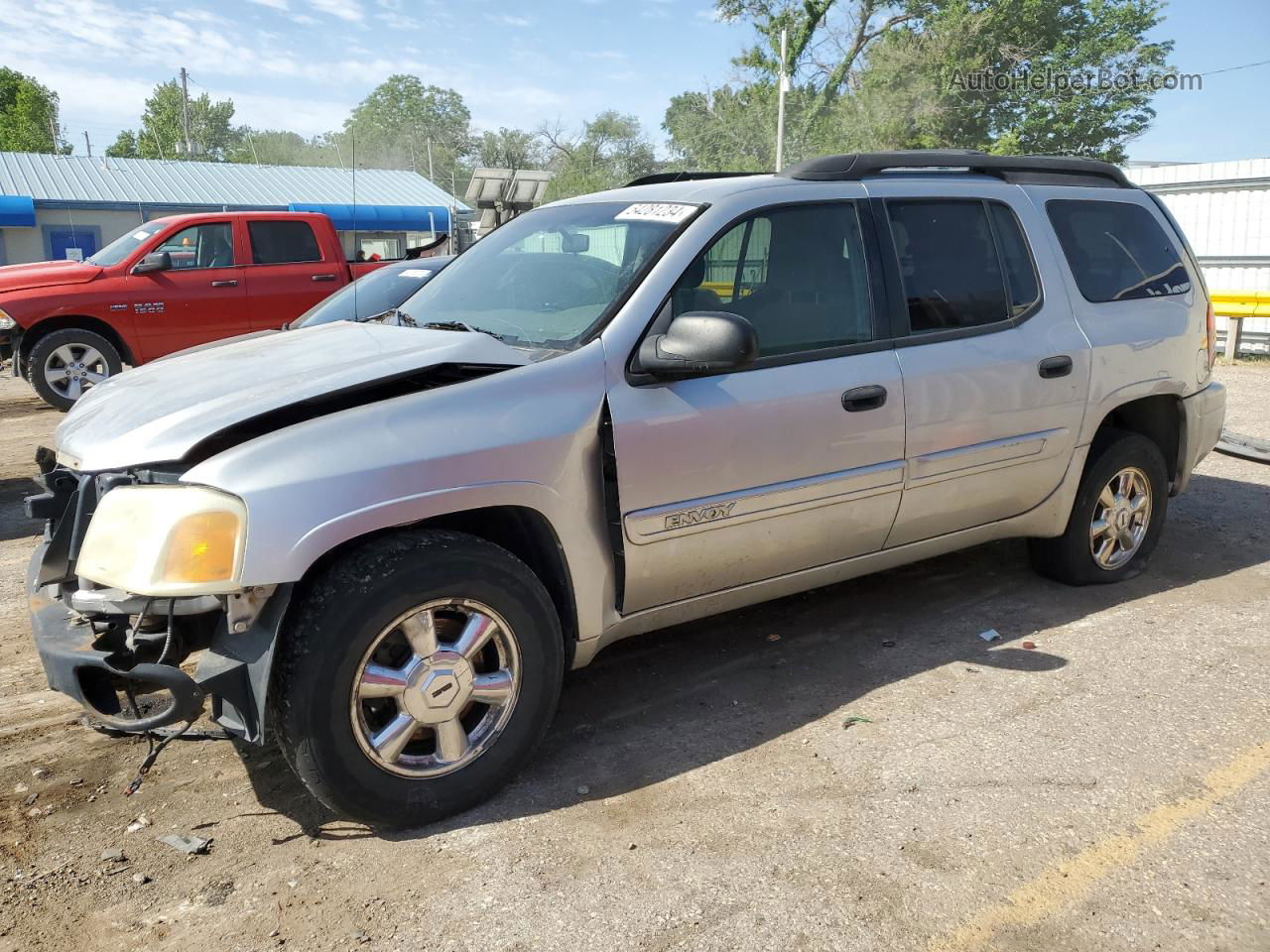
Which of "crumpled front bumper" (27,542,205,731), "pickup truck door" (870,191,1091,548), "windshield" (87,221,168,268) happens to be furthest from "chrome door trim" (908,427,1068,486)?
"windshield" (87,221,168,268)

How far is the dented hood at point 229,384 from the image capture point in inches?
109

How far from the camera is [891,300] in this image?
385cm

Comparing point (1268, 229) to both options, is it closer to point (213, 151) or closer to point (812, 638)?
point (812, 638)

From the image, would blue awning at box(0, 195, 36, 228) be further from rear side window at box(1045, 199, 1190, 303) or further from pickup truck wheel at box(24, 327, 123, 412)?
rear side window at box(1045, 199, 1190, 303)

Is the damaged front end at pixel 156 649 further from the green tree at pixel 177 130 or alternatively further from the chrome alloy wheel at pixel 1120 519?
the green tree at pixel 177 130

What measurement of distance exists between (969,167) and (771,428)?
1776mm

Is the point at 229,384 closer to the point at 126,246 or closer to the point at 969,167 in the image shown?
the point at 969,167

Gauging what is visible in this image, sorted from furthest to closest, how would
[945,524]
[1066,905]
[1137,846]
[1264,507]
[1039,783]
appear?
[1264,507], [945,524], [1039,783], [1137,846], [1066,905]

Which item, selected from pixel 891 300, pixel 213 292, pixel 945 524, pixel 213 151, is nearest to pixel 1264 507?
pixel 945 524

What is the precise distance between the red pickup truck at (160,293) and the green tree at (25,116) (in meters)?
53.0

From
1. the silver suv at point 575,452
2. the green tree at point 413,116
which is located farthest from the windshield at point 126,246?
the green tree at point 413,116

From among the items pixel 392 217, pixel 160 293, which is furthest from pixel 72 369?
pixel 392 217

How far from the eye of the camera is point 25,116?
192 feet

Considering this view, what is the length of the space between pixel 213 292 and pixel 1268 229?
50.8 feet
